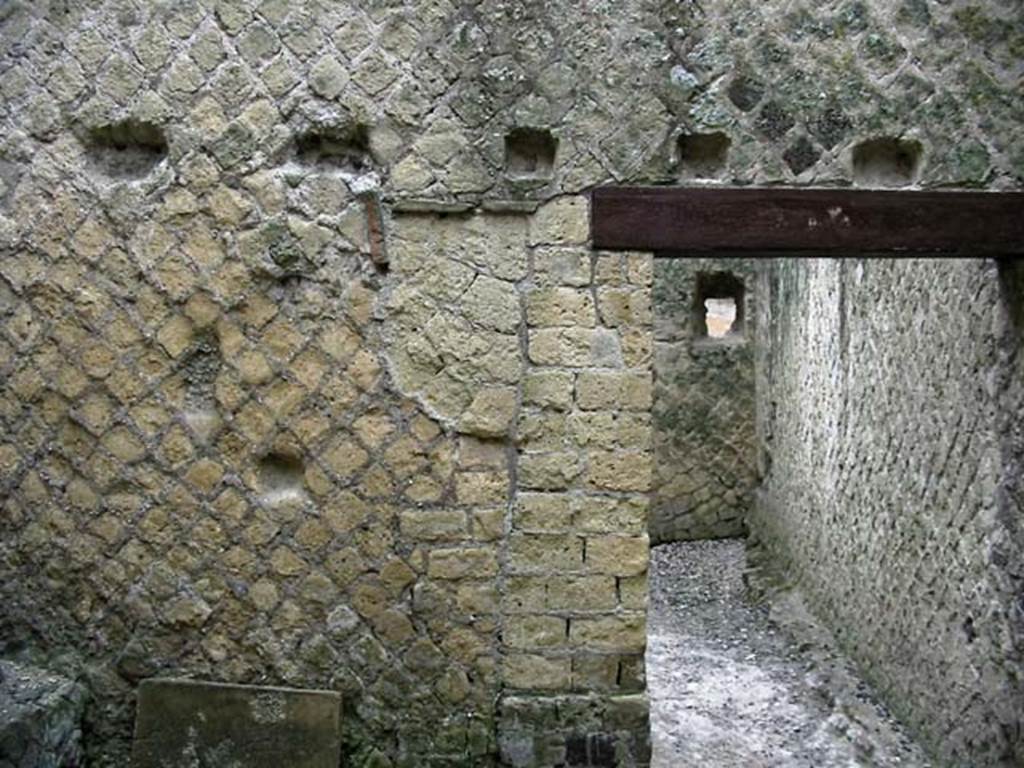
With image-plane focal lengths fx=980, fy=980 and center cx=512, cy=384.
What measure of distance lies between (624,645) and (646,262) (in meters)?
1.20

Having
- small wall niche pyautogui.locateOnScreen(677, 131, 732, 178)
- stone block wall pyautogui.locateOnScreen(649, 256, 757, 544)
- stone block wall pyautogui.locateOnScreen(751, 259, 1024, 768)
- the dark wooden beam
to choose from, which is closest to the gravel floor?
stone block wall pyautogui.locateOnScreen(751, 259, 1024, 768)

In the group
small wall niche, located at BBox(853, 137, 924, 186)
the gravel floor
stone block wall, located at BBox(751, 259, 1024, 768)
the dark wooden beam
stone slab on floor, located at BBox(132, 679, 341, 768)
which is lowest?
the gravel floor

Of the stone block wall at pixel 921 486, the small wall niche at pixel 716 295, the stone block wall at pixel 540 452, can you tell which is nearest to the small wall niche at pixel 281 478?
the stone block wall at pixel 540 452

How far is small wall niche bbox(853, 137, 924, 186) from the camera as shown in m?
3.01

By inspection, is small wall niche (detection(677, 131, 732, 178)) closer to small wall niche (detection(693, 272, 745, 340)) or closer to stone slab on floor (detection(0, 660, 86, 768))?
stone slab on floor (detection(0, 660, 86, 768))

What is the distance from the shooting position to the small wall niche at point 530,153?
9.86 ft

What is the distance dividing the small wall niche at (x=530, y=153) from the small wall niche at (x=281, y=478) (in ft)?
3.75

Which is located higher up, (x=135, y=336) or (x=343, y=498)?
(x=135, y=336)

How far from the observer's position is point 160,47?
3.01 metres

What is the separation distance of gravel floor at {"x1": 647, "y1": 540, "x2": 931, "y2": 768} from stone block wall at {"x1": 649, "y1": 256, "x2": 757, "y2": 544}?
111 cm

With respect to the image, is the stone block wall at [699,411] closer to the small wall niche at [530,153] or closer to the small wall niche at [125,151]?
the small wall niche at [530,153]

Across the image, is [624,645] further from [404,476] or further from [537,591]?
[404,476]

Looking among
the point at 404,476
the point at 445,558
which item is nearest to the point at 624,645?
the point at 445,558

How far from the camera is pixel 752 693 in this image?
501 cm
